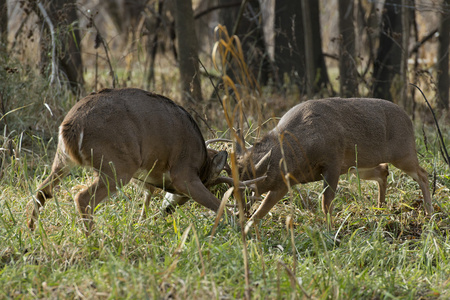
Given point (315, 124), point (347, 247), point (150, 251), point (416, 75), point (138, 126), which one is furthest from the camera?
point (416, 75)

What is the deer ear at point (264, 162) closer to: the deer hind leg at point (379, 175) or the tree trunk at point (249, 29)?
the deer hind leg at point (379, 175)

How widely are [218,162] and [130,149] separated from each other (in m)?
0.87

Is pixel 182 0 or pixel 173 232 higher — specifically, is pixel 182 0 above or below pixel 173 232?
above

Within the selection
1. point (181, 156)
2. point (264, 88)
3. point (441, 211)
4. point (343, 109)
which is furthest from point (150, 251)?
point (264, 88)

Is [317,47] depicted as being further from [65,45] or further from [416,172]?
[416,172]

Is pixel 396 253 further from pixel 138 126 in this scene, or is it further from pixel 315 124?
pixel 138 126

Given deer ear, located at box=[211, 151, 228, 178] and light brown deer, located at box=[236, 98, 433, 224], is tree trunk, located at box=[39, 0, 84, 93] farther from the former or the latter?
light brown deer, located at box=[236, 98, 433, 224]

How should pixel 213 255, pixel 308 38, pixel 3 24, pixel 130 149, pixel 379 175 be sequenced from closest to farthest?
pixel 213 255 < pixel 130 149 < pixel 379 175 < pixel 3 24 < pixel 308 38

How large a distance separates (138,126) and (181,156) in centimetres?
59

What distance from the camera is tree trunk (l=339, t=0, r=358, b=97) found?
358 inches

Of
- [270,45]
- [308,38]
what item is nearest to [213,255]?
[308,38]

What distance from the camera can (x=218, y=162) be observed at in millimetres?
5422

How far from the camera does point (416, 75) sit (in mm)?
8742

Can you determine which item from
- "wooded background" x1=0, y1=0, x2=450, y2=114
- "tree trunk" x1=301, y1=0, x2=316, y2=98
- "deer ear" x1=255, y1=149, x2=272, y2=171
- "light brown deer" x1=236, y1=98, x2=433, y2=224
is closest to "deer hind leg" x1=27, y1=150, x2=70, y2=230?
"light brown deer" x1=236, y1=98, x2=433, y2=224
